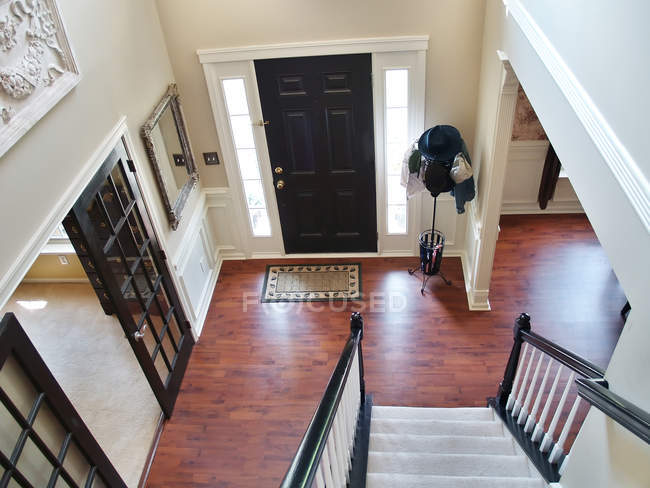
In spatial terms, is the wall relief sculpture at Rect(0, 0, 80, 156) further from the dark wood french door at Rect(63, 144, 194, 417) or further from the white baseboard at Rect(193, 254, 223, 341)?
the white baseboard at Rect(193, 254, 223, 341)

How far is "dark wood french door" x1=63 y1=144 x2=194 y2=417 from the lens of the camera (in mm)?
3104

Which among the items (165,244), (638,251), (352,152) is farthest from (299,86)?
(638,251)

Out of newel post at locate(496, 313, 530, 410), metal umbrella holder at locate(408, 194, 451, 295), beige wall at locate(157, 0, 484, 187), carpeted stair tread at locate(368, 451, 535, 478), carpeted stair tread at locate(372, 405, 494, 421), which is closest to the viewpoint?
carpeted stair tread at locate(368, 451, 535, 478)

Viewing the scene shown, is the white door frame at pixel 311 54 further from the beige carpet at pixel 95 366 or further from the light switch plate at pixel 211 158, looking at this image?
the beige carpet at pixel 95 366

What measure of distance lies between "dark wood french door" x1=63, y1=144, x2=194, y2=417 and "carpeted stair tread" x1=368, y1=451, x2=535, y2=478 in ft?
5.86

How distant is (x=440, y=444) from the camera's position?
296 cm

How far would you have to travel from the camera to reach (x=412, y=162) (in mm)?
4324

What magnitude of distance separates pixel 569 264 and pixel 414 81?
2.31 meters

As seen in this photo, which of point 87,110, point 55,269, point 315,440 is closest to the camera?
point 315,440

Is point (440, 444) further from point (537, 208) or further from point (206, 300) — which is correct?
point (537, 208)

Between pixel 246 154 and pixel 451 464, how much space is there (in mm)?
3172

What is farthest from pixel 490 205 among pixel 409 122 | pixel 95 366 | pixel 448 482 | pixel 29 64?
pixel 95 366

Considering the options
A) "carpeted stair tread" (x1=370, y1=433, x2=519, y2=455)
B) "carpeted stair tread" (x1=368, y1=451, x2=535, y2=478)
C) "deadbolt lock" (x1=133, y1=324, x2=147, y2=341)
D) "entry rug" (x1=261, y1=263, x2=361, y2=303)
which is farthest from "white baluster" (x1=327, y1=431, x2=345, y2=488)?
"entry rug" (x1=261, y1=263, x2=361, y2=303)

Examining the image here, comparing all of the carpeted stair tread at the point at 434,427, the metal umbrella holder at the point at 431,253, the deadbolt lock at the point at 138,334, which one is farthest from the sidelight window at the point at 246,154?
the carpeted stair tread at the point at 434,427
